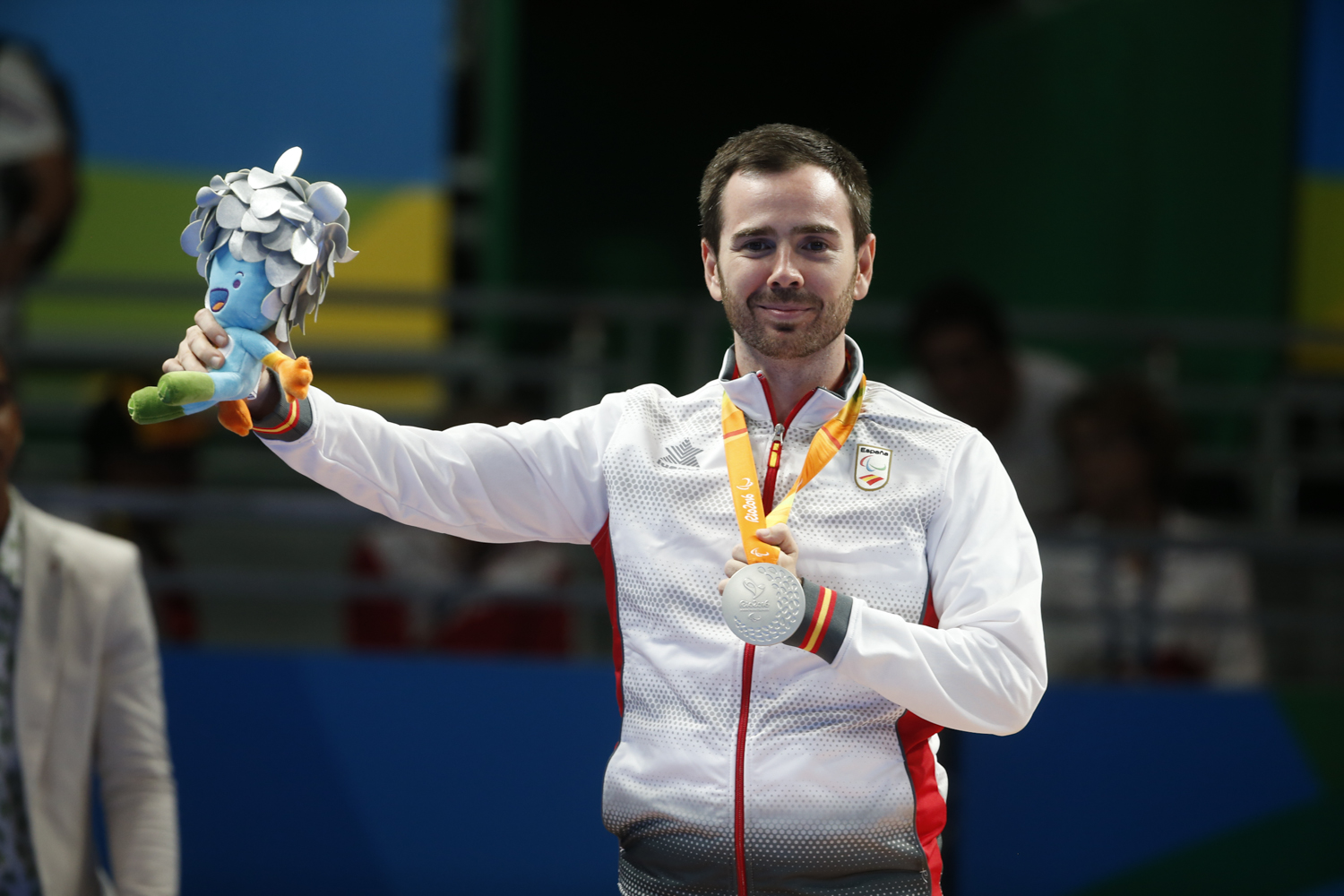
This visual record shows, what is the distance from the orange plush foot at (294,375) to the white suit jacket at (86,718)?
1.21m

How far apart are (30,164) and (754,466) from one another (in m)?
5.14

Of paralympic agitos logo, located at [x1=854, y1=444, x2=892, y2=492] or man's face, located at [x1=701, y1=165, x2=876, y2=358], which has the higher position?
man's face, located at [x1=701, y1=165, x2=876, y2=358]

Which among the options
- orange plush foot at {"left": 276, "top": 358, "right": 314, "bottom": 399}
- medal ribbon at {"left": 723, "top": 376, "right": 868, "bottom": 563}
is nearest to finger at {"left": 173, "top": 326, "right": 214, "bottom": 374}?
orange plush foot at {"left": 276, "top": 358, "right": 314, "bottom": 399}

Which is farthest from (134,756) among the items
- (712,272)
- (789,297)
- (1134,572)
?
(1134,572)

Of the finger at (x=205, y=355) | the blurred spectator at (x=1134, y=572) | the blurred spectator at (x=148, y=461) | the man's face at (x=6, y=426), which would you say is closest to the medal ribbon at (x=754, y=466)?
the finger at (x=205, y=355)

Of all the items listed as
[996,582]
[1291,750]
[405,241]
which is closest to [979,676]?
[996,582]

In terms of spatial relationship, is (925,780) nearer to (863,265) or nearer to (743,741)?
(743,741)

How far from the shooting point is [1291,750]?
470 cm

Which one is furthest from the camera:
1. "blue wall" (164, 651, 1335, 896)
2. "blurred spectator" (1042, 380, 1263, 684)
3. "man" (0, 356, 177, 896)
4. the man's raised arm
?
"blurred spectator" (1042, 380, 1263, 684)

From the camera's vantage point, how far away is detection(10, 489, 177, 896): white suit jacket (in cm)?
288

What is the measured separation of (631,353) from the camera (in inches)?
203

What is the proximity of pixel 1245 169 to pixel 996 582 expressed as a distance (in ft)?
18.7

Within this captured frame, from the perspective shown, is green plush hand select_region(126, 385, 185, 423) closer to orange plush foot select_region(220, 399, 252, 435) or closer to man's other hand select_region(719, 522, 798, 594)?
orange plush foot select_region(220, 399, 252, 435)

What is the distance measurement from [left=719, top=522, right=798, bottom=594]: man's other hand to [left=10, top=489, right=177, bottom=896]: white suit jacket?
1554mm
